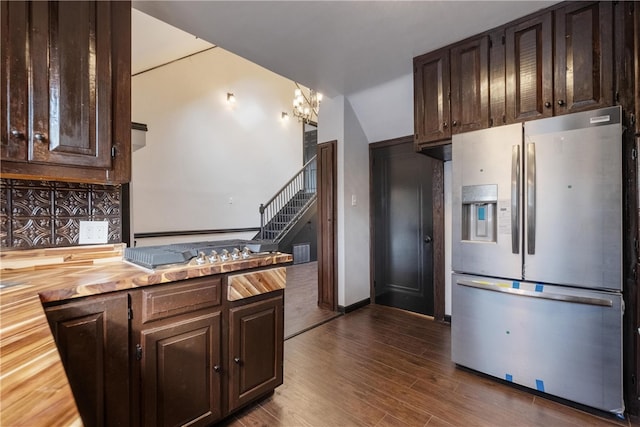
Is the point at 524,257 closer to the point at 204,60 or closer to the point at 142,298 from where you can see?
the point at 142,298

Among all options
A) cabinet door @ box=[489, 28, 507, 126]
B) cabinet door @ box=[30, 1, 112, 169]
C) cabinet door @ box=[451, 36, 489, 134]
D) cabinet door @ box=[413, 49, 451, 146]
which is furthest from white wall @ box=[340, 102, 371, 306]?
cabinet door @ box=[30, 1, 112, 169]

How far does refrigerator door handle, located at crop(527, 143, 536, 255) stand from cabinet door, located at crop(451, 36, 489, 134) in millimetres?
417

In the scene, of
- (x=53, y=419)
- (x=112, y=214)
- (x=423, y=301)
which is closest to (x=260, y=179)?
(x=423, y=301)

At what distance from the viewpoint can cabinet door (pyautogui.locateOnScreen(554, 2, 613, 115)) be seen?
1786 millimetres

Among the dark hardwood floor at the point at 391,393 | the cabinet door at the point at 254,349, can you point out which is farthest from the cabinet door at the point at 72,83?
the dark hardwood floor at the point at 391,393

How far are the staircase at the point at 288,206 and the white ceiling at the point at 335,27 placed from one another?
4188 mm

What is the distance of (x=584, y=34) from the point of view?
1.85m

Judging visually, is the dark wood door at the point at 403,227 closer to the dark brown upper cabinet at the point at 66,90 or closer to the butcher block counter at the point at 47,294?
the butcher block counter at the point at 47,294

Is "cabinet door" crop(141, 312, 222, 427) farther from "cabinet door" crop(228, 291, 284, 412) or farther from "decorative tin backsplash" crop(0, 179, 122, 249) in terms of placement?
"decorative tin backsplash" crop(0, 179, 122, 249)

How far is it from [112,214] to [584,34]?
324 centimetres

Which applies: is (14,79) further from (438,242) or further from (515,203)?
(438,242)

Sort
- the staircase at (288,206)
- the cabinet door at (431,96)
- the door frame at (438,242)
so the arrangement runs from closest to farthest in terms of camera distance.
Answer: the cabinet door at (431,96) < the door frame at (438,242) < the staircase at (288,206)

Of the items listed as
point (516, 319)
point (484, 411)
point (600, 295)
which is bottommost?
point (484, 411)

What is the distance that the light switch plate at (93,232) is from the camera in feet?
5.69
